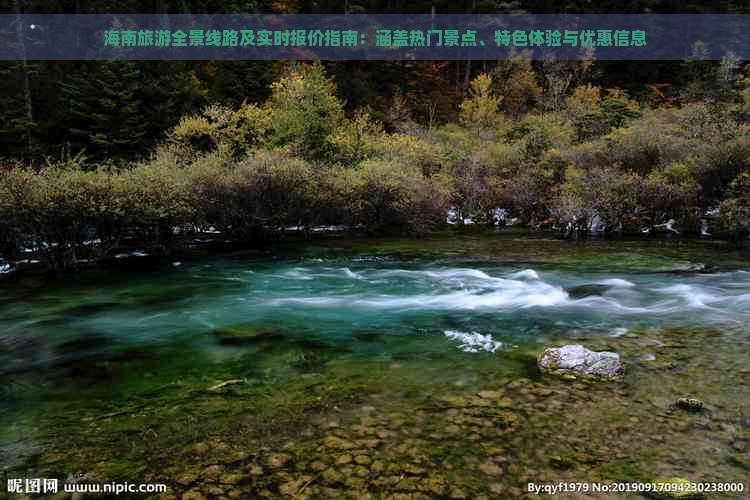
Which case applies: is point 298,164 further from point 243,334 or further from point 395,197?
point 243,334

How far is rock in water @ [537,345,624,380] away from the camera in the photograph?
21.6ft

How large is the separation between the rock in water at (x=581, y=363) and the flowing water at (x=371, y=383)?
0.77 feet

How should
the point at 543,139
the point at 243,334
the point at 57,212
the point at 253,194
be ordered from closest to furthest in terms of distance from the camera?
the point at 243,334, the point at 57,212, the point at 253,194, the point at 543,139

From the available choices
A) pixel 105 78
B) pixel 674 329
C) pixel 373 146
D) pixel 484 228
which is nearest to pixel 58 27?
pixel 105 78

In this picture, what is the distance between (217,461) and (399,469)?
1750 millimetres

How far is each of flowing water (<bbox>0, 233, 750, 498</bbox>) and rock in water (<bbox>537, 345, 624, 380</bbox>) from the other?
0.23 m

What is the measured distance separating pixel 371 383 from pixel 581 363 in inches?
113

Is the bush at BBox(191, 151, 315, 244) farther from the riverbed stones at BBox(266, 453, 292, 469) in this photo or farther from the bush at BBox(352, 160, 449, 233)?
the riverbed stones at BBox(266, 453, 292, 469)

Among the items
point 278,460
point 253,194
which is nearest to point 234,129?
point 253,194

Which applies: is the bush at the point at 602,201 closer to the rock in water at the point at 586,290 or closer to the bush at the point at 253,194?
the rock in water at the point at 586,290

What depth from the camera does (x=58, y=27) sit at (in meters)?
39.5

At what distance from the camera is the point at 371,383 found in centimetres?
663

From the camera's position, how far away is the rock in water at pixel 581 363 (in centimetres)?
660

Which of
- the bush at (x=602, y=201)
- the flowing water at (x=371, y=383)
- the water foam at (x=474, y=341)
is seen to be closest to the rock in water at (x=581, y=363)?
the flowing water at (x=371, y=383)
